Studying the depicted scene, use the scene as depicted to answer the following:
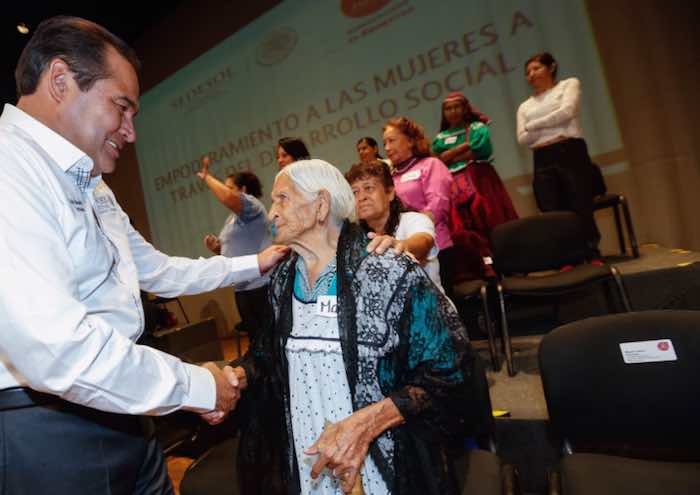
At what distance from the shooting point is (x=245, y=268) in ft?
6.84

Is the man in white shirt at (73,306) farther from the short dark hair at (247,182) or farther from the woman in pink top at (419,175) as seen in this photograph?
the short dark hair at (247,182)

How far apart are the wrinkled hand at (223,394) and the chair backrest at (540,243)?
243 centimetres

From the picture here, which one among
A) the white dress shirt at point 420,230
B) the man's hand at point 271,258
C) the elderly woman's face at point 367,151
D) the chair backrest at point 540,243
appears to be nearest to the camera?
the man's hand at point 271,258

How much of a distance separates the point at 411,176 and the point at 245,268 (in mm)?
1464

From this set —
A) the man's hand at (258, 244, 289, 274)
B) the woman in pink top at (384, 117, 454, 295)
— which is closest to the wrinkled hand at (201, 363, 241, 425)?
the man's hand at (258, 244, 289, 274)

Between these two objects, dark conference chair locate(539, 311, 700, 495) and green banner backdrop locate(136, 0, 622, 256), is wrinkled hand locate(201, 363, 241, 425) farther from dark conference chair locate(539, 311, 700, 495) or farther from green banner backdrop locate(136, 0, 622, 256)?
green banner backdrop locate(136, 0, 622, 256)

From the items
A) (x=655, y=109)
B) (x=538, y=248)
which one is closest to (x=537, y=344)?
(x=538, y=248)

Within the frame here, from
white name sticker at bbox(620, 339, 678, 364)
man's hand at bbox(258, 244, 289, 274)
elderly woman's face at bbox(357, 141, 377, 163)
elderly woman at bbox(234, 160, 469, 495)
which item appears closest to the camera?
elderly woman at bbox(234, 160, 469, 495)

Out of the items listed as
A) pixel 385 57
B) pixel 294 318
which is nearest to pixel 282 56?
pixel 385 57

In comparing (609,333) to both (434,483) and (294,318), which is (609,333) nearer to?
(434,483)

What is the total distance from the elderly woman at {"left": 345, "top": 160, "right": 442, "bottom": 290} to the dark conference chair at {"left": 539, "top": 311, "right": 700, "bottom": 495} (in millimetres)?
866

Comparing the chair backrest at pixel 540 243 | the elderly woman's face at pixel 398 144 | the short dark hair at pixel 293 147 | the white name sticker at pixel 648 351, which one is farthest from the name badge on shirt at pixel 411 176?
the white name sticker at pixel 648 351

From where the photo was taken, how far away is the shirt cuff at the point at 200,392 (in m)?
1.24

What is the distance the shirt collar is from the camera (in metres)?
1.22
